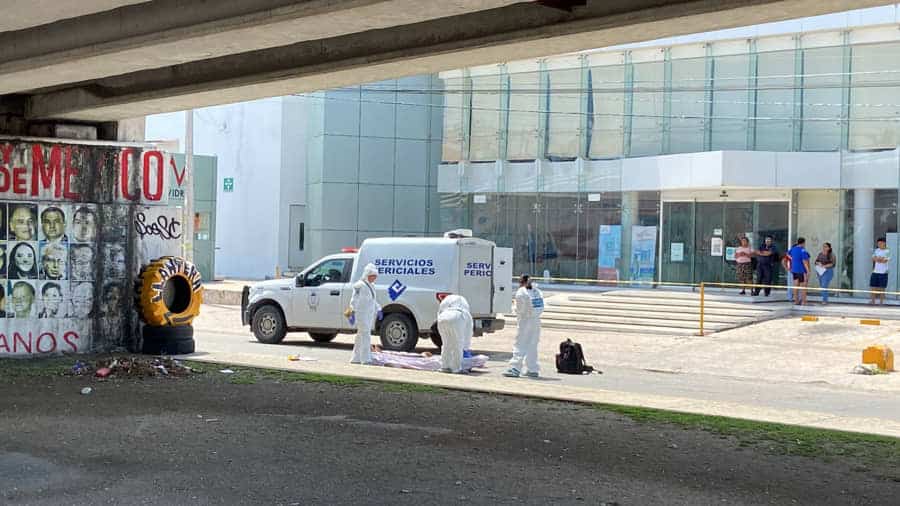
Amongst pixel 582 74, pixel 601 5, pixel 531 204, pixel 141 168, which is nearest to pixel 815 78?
pixel 582 74

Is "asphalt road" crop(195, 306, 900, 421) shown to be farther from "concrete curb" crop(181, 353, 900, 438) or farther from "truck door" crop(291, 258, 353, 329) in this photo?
"concrete curb" crop(181, 353, 900, 438)

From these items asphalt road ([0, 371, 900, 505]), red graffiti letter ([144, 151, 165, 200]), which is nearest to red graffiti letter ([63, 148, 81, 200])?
red graffiti letter ([144, 151, 165, 200])

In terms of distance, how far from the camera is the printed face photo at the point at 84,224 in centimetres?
1827

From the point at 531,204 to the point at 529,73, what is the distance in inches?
166

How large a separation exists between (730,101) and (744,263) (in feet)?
16.5

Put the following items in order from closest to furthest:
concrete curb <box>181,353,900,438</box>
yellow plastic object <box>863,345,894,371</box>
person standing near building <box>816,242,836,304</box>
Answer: concrete curb <box>181,353,900,438</box>, yellow plastic object <box>863,345,894,371</box>, person standing near building <box>816,242,836,304</box>

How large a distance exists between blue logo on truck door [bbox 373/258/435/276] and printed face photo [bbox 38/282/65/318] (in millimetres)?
6453

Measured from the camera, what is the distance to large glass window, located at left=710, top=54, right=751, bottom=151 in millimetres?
32625

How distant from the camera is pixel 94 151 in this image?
18469 millimetres

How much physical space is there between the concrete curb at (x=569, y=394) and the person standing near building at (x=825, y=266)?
13552 millimetres

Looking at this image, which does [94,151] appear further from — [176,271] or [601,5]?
[601,5]

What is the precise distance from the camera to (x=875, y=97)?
3061 cm

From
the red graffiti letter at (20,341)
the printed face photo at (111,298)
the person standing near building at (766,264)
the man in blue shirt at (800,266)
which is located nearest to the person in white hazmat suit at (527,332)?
the printed face photo at (111,298)

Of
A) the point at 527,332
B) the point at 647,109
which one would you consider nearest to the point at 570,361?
the point at 527,332
